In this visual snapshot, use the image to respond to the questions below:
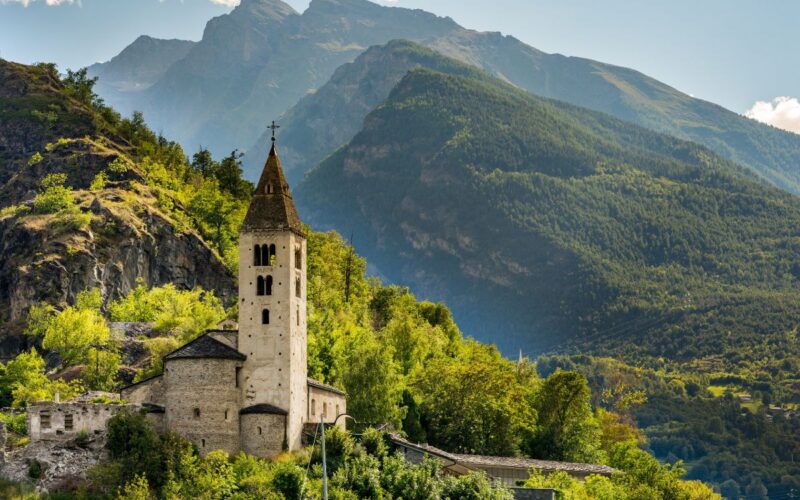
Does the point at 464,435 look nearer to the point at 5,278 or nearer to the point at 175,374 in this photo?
the point at 175,374

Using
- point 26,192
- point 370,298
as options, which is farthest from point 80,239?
point 370,298

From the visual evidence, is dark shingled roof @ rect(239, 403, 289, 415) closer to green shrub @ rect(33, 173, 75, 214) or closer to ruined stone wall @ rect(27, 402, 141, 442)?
ruined stone wall @ rect(27, 402, 141, 442)

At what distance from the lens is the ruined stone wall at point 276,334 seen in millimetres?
89188

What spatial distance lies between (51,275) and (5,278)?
6.27 meters

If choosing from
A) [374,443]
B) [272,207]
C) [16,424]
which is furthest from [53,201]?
[374,443]

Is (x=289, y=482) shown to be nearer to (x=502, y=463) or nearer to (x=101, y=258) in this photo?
(x=502, y=463)

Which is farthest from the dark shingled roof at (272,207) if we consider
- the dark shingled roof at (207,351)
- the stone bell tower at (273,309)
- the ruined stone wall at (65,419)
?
the ruined stone wall at (65,419)

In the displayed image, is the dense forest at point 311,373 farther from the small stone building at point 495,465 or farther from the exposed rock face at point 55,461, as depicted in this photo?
the small stone building at point 495,465

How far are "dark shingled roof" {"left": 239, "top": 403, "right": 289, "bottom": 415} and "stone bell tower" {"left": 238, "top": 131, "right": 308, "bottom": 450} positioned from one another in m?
0.36

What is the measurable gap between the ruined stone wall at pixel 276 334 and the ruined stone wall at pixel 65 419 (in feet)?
32.0

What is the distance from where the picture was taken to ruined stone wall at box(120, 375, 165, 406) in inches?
3637

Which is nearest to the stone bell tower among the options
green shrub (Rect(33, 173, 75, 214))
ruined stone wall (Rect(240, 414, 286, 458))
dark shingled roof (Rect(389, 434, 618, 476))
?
ruined stone wall (Rect(240, 414, 286, 458))

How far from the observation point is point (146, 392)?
92.9m

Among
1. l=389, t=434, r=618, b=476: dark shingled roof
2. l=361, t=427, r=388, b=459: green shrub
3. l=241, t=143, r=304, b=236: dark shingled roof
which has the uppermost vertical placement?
l=241, t=143, r=304, b=236: dark shingled roof
